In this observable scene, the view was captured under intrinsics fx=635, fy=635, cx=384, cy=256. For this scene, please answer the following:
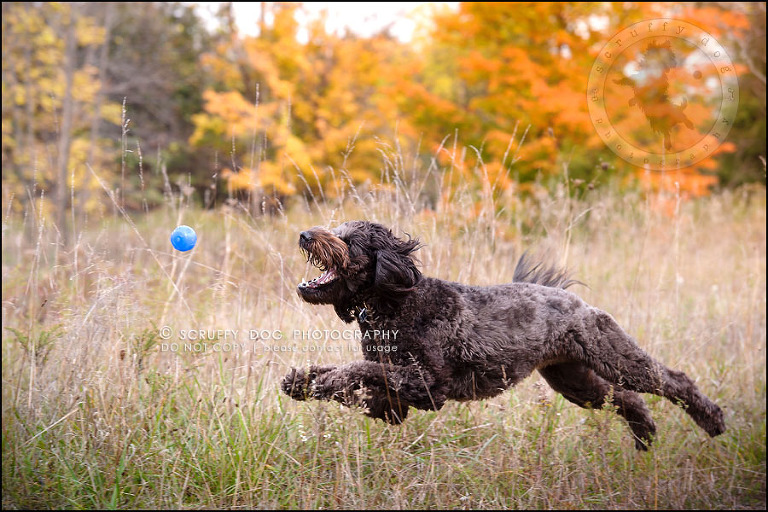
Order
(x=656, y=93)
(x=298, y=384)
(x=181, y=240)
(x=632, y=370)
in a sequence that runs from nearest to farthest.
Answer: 1. (x=298, y=384)
2. (x=181, y=240)
3. (x=632, y=370)
4. (x=656, y=93)

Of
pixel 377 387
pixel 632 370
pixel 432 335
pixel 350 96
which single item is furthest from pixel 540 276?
pixel 350 96

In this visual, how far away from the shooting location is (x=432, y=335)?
3.78 metres

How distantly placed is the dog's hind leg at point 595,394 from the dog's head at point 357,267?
1461mm

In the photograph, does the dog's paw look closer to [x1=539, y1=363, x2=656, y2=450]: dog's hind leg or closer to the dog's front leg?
the dog's front leg

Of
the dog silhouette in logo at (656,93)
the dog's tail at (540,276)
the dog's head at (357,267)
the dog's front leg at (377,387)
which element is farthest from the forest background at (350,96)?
the dog's front leg at (377,387)

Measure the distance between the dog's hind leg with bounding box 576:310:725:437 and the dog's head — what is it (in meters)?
1.26

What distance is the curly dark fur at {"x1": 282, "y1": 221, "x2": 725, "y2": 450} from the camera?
358 cm

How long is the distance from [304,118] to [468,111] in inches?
145

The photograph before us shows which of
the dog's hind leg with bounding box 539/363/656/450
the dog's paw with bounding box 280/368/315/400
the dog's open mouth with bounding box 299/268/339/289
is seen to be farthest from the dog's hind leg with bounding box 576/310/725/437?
the dog's paw with bounding box 280/368/315/400

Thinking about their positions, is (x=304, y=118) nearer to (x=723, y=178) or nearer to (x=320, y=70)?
(x=320, y=70)

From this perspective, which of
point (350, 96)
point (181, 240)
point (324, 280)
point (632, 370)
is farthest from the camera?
point (350, 96)
